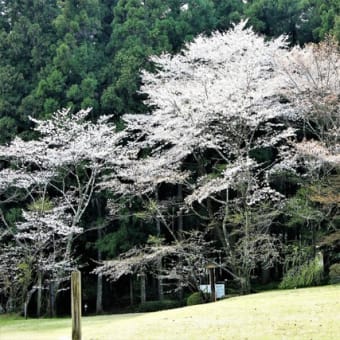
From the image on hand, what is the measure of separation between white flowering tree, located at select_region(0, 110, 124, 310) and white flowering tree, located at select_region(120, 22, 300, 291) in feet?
5.65

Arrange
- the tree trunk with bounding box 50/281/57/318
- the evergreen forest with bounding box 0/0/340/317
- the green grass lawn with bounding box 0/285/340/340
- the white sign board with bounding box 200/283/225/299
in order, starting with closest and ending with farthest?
the green grass lawn with bounding box 0/285/340/340 < the white sign board with bounding box 200/283/225/299 < the evergreen forest with bounding box 0/0/340/317 < the tree trunk with bounding box 50/281/57/318

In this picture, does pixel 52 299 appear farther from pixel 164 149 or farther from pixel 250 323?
pixel 250 323

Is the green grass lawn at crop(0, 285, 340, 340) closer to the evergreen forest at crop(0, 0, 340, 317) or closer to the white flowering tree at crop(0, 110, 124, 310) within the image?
the evergreen forest at crop(0, 0, 340, 317)

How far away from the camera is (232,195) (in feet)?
55.6

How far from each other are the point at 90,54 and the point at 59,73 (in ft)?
4.90

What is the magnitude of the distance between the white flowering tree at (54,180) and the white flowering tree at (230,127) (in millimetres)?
1721

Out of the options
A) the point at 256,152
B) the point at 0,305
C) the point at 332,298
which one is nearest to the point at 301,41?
the point at 256,152

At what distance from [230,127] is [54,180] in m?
6.07

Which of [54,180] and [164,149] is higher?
[164,149]

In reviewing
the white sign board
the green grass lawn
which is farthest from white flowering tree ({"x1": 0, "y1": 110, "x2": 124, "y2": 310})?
the green grass lawn

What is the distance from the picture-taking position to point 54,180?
16.5 m

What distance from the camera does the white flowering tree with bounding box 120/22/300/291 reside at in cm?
1352

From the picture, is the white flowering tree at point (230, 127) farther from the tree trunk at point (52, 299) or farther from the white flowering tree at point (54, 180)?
the tree trunk at point (52, 299)

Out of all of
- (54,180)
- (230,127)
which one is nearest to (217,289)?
(230,127)
